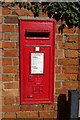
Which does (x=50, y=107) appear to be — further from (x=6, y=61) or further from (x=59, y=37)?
(x=59, y=37)

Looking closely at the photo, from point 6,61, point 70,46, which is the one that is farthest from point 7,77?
point 70,46

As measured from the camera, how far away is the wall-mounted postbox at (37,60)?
2498 mm

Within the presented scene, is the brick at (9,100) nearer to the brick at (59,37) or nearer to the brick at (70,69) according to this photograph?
the brick at (70,69)

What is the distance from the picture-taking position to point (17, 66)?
2.58m

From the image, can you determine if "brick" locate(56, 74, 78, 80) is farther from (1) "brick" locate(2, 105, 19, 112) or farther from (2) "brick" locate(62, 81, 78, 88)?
(1) "brick" locate(2, 105, 19, 112)

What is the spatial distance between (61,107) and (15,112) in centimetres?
73

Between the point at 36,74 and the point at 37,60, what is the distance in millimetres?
213

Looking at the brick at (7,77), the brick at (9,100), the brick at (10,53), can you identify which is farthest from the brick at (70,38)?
the brick at (9,100)

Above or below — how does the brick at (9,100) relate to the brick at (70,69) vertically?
below

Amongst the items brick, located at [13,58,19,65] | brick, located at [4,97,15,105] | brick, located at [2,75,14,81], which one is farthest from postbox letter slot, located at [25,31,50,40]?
brick, located at [4,97,15,105]

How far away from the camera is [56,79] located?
266 cm

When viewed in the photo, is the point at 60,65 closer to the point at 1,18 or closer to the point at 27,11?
the point at 27,11

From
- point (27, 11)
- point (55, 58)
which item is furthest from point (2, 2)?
point (55, 58)

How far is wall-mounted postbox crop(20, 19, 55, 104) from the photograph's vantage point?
250 cm
